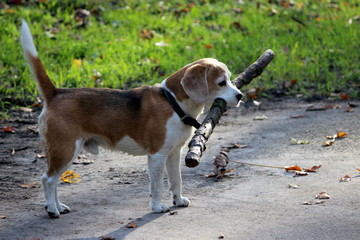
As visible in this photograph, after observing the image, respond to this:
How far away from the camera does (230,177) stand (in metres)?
5.87

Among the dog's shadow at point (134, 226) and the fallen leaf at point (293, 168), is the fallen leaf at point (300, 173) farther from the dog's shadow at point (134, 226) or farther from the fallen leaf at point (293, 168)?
A: the dog's shadow at point (134, 226)

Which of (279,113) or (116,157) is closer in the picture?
(116,157)

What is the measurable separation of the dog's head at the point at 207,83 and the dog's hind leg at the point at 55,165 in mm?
1029

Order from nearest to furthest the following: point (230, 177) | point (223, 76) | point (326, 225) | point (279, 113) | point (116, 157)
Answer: point (326, 225) → point (223, 76) → point (230, 177) → point (116, 157) → point (279, 113)

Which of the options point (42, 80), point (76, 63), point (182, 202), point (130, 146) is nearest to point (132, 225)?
point (182, 202)

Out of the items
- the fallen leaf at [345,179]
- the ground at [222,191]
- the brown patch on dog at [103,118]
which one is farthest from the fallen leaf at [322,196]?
the brown patch on dog at [103,118]

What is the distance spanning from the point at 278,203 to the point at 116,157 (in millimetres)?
2358

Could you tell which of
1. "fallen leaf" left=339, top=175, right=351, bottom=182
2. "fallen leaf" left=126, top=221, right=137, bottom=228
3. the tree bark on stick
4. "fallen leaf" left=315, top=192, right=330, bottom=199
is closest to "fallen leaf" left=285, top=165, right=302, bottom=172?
"fallen leaf" left=339, top=175, right=351, bottom=182

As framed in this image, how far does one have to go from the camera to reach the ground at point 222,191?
456 cm

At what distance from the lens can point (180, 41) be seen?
10.6 meters

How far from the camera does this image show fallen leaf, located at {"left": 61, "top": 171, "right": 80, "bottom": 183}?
5.94 metres

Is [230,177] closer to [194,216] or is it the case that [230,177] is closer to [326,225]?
[194,216]

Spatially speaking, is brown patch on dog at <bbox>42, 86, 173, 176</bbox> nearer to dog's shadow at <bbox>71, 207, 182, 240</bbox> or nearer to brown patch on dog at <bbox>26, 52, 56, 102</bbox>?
brown patch on dog at <bbox>26, 52, 56, 102</bbox>

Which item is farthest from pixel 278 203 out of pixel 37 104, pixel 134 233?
pixel 37 104
